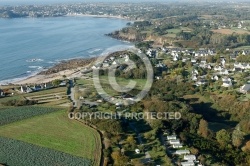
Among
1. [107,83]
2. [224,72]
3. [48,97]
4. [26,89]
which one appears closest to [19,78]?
[26,89]

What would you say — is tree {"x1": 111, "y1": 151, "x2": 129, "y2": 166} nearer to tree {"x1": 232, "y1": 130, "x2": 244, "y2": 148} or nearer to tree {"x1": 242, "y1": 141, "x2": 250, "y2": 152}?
tree {"x1": 232, "y1": 130, "x2": 244, "y2": 148}

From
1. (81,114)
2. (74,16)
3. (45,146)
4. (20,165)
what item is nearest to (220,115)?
(81,114)

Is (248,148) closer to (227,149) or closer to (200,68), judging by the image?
(227,149)

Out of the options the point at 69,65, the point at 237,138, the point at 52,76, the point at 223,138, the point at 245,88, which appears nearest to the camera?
the point at 237,138

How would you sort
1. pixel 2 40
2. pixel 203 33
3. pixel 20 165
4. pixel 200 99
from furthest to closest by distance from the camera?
1. pixel 203 33
2. pixel 2 40
3. pixel 200 99
4. pixel 20 165

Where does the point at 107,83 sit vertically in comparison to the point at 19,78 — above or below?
above

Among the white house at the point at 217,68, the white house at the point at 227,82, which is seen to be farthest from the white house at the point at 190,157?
the white house at the point at 217,68

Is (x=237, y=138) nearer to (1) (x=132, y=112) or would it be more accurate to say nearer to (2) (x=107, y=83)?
(1) (x=132, y=112)
